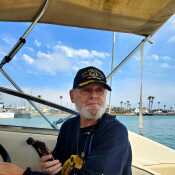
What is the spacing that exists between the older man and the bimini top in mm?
992

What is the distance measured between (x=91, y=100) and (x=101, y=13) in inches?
48.0

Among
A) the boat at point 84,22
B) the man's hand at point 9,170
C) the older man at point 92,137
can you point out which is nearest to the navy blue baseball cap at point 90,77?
the older man at point 92,137

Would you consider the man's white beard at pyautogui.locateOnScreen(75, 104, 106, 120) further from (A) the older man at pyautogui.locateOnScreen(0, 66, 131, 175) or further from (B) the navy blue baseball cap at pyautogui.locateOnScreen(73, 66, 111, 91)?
(B) the navy blue baseball cap at pyautogui.locateOnScreen(73, 66, 111, 91)

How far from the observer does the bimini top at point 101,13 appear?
327 centimetres

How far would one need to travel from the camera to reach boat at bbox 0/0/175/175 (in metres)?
3.12

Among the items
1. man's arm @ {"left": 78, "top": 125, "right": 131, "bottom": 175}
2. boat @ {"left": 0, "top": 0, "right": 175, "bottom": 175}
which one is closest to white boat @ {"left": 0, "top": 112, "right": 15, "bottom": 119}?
boat @ {"left": 0, "top": 0, "right": 175, "bottom": 175}

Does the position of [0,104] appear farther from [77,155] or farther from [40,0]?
[77,155]

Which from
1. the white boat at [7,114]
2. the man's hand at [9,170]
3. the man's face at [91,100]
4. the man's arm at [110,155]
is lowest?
the man's hand at [9,170]

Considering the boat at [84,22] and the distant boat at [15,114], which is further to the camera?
the distant boat at [15,114]

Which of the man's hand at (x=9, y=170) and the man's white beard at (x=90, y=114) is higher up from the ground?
the man's white beard at (x=90, y=114)

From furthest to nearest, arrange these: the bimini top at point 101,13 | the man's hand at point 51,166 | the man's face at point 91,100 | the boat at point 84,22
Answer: the bimini top at point 101,13, the boat at point 84,22, the man's face at point 91,100, the man's hand at point 51,166

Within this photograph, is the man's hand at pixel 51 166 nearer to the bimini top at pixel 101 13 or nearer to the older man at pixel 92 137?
the older man at pixel 92 137

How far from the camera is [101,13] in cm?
343

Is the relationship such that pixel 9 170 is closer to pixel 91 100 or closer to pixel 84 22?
pixel 91 100
